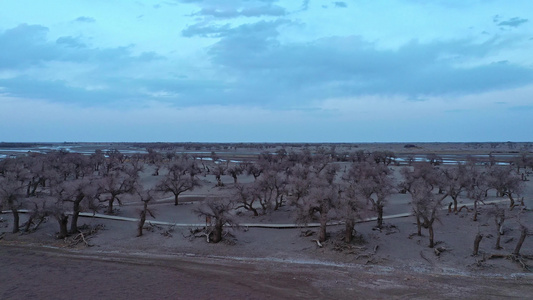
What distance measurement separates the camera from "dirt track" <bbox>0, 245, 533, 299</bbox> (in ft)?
61.1

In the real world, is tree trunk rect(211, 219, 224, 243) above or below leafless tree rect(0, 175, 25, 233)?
below

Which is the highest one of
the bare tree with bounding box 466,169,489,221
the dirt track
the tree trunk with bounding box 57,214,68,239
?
the bare tree with bounding box 466,169,489,221

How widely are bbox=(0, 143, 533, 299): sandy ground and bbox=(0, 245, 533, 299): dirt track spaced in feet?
0.16

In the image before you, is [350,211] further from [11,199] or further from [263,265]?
[11,199]

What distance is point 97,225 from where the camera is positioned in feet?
99.7

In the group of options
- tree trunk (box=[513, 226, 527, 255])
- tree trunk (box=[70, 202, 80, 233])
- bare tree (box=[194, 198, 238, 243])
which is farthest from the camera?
tree trunk (box=[70, 202, 80, 233])

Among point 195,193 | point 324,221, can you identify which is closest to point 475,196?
point 324,221

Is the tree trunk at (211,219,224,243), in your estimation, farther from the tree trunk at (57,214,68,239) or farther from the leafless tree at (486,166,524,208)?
the leafless tree at (486,166,524,208)

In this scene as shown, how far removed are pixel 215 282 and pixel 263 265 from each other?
12.4ft

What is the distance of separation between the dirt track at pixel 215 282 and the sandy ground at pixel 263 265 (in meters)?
0.05

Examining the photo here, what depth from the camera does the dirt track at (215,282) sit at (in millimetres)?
18625

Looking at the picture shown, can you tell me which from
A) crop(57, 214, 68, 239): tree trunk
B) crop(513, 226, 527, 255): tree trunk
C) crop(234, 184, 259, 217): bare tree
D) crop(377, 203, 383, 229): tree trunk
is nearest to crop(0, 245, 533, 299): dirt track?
crop(513, 226, 527, 255): tree trunk

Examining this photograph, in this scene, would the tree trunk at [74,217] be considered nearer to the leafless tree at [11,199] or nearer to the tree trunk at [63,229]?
the tree trunk at [63,229]

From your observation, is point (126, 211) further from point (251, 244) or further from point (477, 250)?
point (477, 250)
